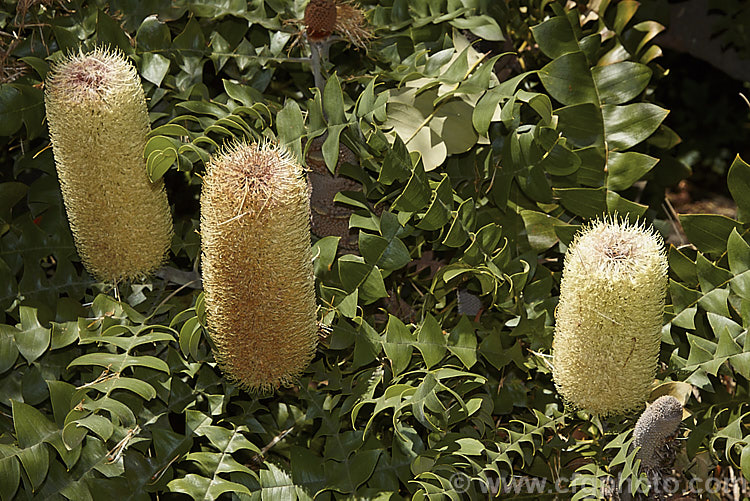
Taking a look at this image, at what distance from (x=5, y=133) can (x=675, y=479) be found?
0.80 meters

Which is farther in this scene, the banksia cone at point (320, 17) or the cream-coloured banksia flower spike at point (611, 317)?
the banksia cone at point (320, 17)

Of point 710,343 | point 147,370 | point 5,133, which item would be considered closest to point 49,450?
point 147,370

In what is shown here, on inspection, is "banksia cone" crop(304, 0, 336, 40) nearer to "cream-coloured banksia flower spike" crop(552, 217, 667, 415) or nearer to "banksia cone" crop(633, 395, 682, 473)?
"cream-coloured banksia flower spike" crop(552, 217, 667, 415)

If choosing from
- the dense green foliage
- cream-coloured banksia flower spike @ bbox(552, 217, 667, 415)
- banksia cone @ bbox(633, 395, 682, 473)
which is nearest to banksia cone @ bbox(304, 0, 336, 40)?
the dense green foliage

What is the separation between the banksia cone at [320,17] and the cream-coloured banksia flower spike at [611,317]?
1.24 ft

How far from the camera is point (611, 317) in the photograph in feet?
2.39

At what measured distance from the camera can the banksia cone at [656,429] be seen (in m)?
0.69

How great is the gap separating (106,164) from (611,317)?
1.69 feet

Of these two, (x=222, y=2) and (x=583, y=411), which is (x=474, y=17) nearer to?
(x=222, y=2)

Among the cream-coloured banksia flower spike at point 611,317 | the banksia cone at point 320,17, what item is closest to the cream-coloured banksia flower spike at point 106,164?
the banksia cone at point 320,17

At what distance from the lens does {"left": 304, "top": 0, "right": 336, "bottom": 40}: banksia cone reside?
0.88 meters

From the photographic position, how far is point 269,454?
2.81ft

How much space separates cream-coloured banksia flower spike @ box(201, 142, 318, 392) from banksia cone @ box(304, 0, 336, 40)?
0.62ft

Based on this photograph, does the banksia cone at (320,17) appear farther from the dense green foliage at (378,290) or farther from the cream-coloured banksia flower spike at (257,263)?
the cream-coloured banksia flower spike at (257,263)
